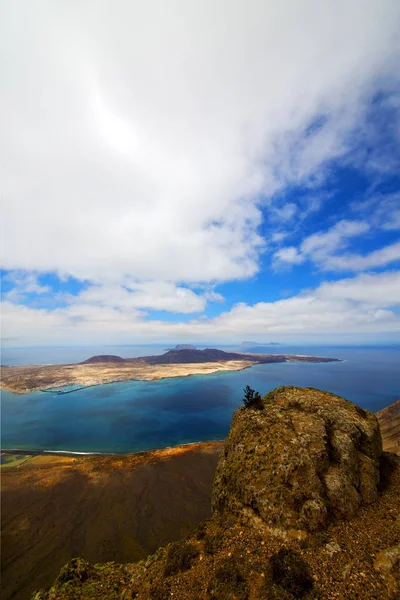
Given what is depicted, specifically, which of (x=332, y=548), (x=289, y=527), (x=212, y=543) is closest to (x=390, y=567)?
(x=332, y=548)

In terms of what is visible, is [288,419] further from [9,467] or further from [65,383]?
[65,383]

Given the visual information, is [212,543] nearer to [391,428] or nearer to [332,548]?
[332,548]

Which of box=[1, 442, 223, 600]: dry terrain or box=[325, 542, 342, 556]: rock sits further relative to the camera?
box=[1, 442, 223, 600]: dry terrain

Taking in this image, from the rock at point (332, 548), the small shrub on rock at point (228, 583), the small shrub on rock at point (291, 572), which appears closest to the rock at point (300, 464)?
the rock at point (332, 548)

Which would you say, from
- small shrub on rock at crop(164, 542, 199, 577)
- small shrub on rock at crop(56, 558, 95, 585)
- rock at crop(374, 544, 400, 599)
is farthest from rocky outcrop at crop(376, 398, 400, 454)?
small shrub on rock at crop(56, 558, 95, 585)

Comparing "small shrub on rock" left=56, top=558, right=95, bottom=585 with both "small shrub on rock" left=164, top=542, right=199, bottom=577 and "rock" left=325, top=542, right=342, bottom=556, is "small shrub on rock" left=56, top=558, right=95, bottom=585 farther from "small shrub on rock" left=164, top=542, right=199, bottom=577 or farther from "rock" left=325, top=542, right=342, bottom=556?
"rock" left=325, top=542, right=342, bottom=556

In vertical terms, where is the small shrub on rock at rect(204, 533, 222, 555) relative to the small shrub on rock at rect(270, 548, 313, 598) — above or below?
below
